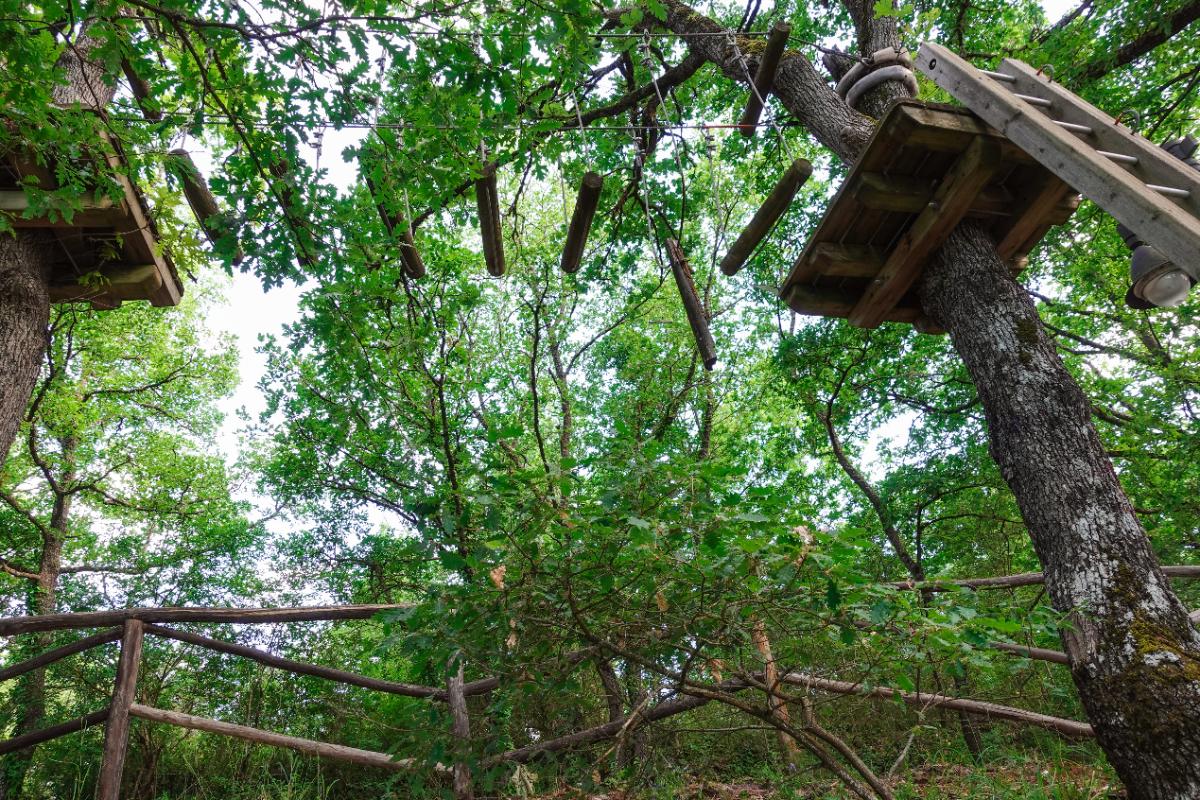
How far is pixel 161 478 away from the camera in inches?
424

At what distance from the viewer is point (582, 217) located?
3.08 meters

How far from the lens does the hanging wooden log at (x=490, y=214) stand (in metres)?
2.93

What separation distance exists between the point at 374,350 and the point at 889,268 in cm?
337

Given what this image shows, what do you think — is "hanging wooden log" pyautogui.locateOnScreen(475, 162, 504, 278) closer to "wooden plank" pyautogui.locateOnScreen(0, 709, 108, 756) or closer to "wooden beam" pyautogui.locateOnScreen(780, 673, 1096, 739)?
"wooden beam" pyautogui.locateOnScreen(780, 673, 1096, 739)

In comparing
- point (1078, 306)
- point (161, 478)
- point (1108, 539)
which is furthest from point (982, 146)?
point (161, 478)

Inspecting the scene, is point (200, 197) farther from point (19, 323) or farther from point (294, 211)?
point (19, 323)

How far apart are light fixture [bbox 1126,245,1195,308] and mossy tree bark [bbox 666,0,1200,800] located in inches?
17.6

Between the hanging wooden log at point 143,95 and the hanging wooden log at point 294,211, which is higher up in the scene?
the hanging wooden log at point 143,95

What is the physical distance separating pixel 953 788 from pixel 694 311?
3063 millimetres

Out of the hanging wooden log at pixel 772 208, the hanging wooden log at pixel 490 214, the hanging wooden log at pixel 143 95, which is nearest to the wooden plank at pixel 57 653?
the hanging wooden log at pixel 143 95

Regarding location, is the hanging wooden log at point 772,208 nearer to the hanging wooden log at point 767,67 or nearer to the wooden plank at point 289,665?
the hanging wooden log at point 767,67

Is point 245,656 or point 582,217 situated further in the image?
point 245,656

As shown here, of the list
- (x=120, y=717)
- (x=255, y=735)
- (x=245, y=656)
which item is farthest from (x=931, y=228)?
(x=120, y=717)

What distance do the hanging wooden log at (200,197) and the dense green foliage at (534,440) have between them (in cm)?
10
